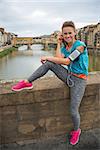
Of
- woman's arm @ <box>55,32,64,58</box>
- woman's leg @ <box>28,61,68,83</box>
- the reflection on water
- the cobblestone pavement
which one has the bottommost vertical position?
the reflection on water

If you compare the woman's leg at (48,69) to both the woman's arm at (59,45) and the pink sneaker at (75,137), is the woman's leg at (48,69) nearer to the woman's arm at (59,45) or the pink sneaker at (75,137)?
the woman's arm at (59,45)

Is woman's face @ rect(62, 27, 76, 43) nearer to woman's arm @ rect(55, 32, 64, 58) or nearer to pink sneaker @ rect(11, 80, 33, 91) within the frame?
woman's arm @ rect(55, 32, 64, 58)

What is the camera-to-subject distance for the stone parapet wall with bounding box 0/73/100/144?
3.04 metres

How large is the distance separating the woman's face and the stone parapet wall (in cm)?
63

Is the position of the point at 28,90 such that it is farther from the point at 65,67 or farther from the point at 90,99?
the point at 90,99

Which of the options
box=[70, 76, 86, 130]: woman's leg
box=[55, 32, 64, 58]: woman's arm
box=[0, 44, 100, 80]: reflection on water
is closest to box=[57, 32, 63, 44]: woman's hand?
box=[55, 32, 64, 58]: woman's arm

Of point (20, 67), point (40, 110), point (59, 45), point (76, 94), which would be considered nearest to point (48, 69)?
point (59, 45)

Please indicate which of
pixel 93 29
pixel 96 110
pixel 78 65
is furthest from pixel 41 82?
pixel 93 29

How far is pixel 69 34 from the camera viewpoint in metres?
2.84

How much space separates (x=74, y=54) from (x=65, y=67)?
28 centimetres

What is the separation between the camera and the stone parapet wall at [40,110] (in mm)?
3039

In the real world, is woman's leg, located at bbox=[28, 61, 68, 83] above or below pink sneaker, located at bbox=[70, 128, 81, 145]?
above

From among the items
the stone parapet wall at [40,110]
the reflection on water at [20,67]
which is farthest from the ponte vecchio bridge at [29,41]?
the stone parapet wall at [40,110]

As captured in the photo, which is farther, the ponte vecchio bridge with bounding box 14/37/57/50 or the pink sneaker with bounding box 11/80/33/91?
the ponte vecchio bridge with bounding box 14/37/57/50
